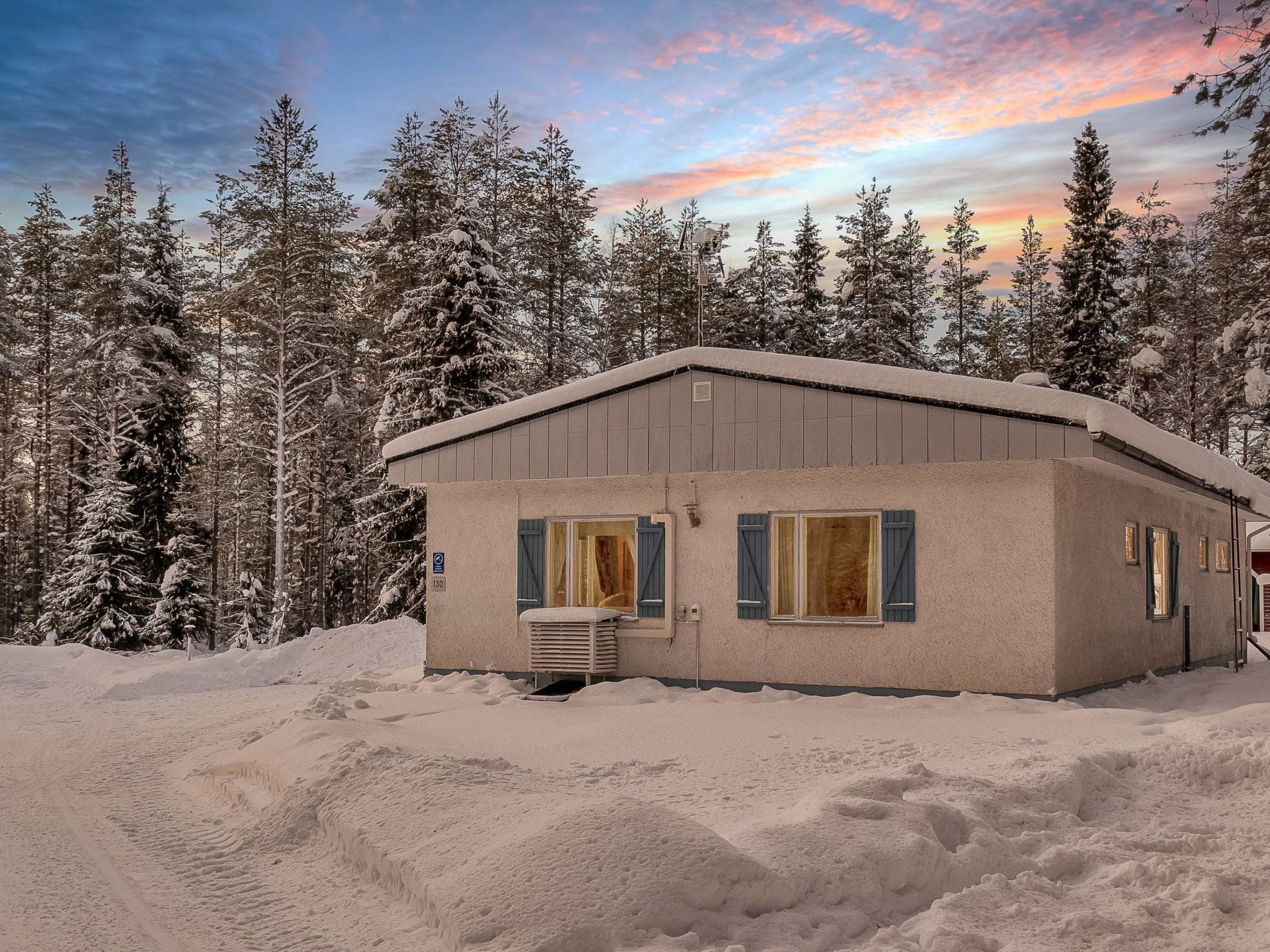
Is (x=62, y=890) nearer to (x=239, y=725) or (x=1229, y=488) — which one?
(x=239, y=725)

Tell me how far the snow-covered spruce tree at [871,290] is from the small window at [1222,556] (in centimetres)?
1362

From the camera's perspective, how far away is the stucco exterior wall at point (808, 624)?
10.1 meters

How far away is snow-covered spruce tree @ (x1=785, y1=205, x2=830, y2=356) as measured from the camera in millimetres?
32656

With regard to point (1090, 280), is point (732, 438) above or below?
below

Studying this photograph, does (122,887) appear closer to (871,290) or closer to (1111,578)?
(1111,578)

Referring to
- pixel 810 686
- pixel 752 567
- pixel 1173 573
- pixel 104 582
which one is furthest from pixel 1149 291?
pixel 104 582

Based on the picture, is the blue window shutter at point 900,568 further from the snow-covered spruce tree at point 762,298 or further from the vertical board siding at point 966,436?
the snow-covered spruce tree at point 762,298

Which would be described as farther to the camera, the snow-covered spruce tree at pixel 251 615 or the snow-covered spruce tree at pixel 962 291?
the snow-covered spruce tree at pixel 962 291

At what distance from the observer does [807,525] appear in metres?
11.2

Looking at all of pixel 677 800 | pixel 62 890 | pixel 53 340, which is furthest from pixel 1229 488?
pixel 53 340

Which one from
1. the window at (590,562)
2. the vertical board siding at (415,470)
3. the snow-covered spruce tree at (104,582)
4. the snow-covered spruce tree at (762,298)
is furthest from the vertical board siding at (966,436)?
the snow-covered spruce tree at (762,298)

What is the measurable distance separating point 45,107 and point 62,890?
58.7 feet

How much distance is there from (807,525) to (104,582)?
17.6 meters

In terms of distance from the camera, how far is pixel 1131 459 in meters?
10.6
